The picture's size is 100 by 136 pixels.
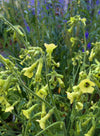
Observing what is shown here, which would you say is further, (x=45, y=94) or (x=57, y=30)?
(x=57, y=30)

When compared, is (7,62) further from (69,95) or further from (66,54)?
(66,54)

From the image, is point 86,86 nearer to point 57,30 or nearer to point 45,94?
point 45,94

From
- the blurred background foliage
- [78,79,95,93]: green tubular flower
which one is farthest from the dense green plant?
the blurred background foliage

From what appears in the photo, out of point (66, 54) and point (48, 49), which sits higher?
point (48, 49)

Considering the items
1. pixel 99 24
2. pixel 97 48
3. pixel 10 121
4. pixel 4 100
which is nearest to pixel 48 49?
pixel 4 100

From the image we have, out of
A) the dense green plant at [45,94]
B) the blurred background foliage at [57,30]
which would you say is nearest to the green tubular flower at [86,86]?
the dense green plant at [45,94]

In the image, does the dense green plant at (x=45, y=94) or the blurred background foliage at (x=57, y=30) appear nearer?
the dense green plant at (x=45, y=94)

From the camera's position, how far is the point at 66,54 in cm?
203

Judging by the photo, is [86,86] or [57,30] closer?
[86,86]

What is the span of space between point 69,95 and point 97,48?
596 millimetres

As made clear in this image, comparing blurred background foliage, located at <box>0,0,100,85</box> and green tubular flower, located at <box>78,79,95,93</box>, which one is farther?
blurred background foliage, located at <box>0,0,100,85</box>

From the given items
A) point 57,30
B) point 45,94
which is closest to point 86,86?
point 45,94

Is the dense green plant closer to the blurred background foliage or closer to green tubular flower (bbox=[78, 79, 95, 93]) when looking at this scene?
green tubular flower (bbox=[78, 79, 95, 93])

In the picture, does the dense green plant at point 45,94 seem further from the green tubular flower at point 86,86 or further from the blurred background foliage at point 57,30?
the blurred background foliage at point 57,30
